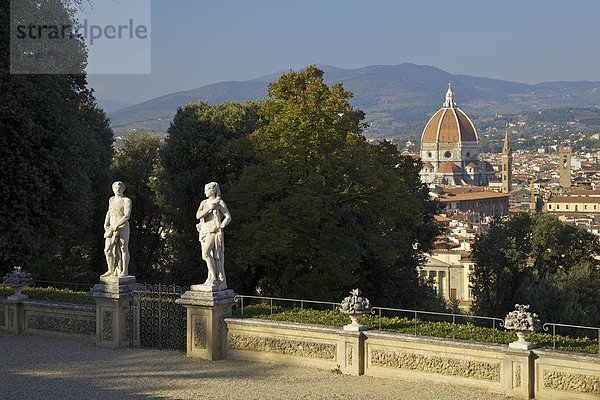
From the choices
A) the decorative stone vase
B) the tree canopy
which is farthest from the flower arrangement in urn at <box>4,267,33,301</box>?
the tree canopy

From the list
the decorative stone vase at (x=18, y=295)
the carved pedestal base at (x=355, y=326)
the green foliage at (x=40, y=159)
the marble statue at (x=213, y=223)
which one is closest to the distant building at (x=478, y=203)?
the green foliage at (x=40, y=159)

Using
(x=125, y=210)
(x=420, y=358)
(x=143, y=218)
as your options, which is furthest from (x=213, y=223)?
(x=143, y=218)

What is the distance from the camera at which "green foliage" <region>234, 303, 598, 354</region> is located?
13531mm

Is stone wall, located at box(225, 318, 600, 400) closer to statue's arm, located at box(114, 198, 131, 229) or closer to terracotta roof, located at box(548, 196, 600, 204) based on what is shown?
statue's arm, located at box(114, 198, 131, 229)

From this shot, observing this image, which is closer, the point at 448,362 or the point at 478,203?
the point at 448,362

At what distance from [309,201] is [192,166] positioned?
25.7 ft

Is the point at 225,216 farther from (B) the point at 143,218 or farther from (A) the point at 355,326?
(B) the point at 143,218

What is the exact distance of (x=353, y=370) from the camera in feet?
47.9

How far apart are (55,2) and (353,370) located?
632 inches

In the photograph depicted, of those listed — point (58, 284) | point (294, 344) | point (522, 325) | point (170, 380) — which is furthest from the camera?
point (58, 284)

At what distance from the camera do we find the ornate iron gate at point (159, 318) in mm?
17062

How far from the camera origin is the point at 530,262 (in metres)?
52.9

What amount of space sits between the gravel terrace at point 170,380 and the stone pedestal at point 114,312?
0.38 metres

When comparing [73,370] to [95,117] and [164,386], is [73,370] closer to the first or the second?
[164,386]
